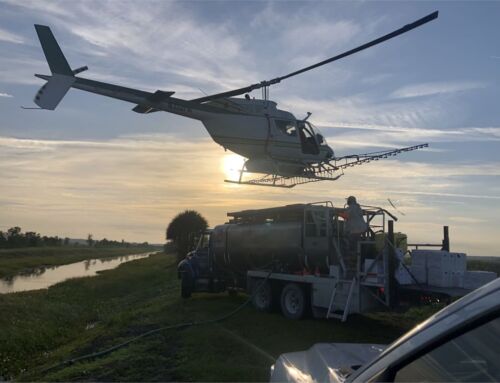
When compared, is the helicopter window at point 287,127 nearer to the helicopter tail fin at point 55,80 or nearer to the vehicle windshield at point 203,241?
the vehicle windshield at point 203,241

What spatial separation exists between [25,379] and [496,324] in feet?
30.4

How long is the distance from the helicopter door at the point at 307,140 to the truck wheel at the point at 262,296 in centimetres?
664

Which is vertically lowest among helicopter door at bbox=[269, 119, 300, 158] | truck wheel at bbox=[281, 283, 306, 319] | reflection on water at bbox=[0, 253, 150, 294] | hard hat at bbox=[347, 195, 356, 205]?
reflection on water at bbox=[0, 253, 150, 294]

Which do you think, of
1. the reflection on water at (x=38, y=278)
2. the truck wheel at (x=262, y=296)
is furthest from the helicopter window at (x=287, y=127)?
the reflection on water at (x=38, y=278)

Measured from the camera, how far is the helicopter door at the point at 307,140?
20.2 m

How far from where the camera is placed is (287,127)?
784 inches

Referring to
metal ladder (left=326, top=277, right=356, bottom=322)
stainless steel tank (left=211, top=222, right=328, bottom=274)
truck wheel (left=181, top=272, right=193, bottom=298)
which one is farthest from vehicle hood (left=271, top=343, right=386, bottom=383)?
truck wheel (left=181, top=272, right=193, bottom=298)

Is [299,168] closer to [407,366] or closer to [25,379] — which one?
[25,379]

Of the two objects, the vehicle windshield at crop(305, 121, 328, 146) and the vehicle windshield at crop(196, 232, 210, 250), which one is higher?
the vehicle windshield at crop(305, 121, 328, 146)

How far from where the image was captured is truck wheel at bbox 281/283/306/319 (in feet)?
44.0

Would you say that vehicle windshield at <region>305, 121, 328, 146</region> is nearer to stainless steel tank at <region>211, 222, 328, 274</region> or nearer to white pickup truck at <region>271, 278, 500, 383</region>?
stainless steel tank at <region>211, 222, 328, 274</region>

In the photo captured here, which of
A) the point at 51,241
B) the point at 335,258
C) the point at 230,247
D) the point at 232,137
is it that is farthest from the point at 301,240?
the point at 51,241

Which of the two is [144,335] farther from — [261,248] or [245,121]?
[245,121]

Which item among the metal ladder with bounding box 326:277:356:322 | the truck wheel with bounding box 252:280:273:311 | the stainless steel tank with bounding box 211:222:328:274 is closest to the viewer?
the metal ladder with bounding box 326:277:356:322
